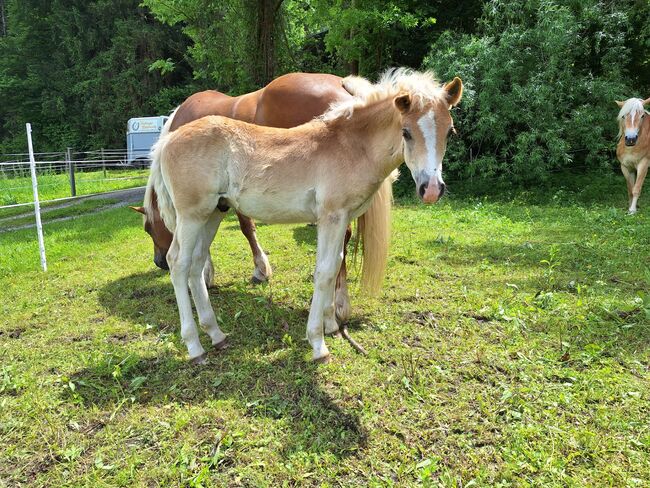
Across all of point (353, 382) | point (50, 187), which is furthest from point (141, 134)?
point (353, 382)

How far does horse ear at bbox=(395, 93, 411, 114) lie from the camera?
2.75m

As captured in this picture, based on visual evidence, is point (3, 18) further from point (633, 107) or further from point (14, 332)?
point (633, 107)

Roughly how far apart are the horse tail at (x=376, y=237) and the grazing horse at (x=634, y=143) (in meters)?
6.87

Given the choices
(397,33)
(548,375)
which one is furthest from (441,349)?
(397,33)

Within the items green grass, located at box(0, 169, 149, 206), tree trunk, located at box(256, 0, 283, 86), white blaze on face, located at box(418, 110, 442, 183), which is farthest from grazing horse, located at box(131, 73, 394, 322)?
green grass, located at box(0, 169, 149, 206)

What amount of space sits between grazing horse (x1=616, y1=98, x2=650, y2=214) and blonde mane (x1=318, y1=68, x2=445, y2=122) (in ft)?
23.9

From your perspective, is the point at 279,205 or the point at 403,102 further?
the point at 279,205

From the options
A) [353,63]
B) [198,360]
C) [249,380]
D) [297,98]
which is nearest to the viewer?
[249,380]

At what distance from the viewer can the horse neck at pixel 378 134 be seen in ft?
10.1

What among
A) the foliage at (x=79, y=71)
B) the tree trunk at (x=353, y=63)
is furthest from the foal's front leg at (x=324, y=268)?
the foliage at (x=79, y=71)

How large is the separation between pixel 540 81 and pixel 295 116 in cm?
885

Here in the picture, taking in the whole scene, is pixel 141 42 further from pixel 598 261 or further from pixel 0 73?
pixel 598 261

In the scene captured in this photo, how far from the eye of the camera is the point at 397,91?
3.14 metres

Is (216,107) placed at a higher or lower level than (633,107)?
lower
